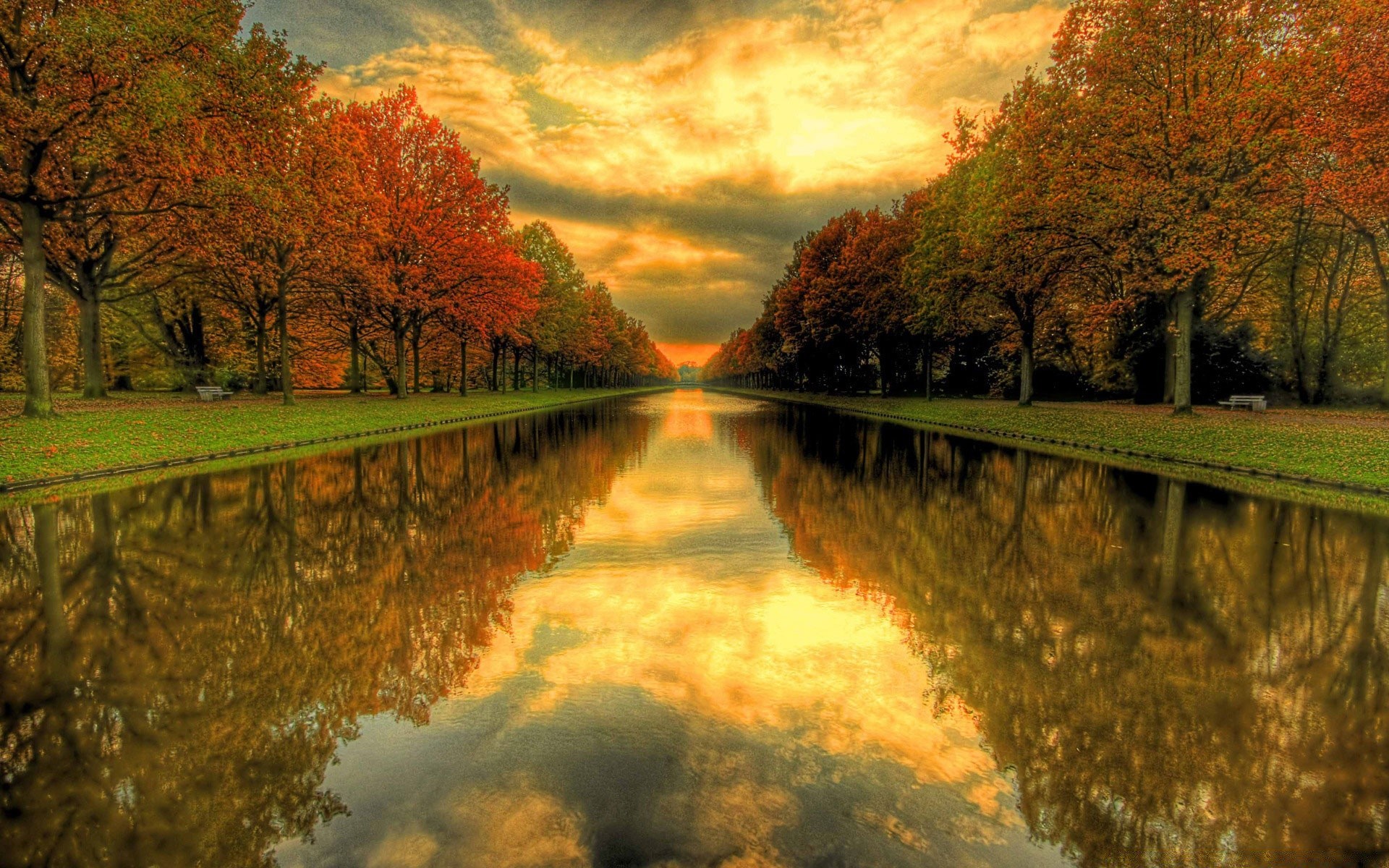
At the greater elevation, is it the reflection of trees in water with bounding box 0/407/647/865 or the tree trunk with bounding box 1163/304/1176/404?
the tree trunk with bounding box 1163/304/1176/404

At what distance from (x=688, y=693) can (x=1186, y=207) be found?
30.1 metres

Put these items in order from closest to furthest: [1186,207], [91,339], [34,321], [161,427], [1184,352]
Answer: [34,321], [161,427], [1186,207], [1184,352], [91,339]

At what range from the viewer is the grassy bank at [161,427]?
15.0 meters

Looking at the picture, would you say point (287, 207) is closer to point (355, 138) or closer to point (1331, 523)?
point (355, 138)

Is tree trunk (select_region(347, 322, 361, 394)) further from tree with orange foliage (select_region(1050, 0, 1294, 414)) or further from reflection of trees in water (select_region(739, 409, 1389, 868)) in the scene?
tree with orange foliage (select_region(1050, 0, 1294, 414))

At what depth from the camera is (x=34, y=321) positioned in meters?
20.3

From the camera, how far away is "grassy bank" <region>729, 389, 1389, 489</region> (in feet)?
52.1

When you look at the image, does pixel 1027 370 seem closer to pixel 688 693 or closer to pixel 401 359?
pixel 401 359

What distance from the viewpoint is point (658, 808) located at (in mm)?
3510

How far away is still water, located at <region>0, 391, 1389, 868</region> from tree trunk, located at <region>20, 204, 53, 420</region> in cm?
1377

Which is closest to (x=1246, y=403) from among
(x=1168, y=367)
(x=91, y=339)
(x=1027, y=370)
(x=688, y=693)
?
(x=1168, y=367)

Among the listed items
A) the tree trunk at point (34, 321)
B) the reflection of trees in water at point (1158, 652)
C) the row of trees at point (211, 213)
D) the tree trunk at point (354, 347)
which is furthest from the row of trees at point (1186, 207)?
the tree trunk at point (354, 347)

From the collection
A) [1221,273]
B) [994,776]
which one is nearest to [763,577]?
[994,776]

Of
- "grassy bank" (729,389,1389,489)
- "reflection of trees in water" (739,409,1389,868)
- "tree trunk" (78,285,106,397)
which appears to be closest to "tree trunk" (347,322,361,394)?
"tree trunk" (78,285,106,397)
